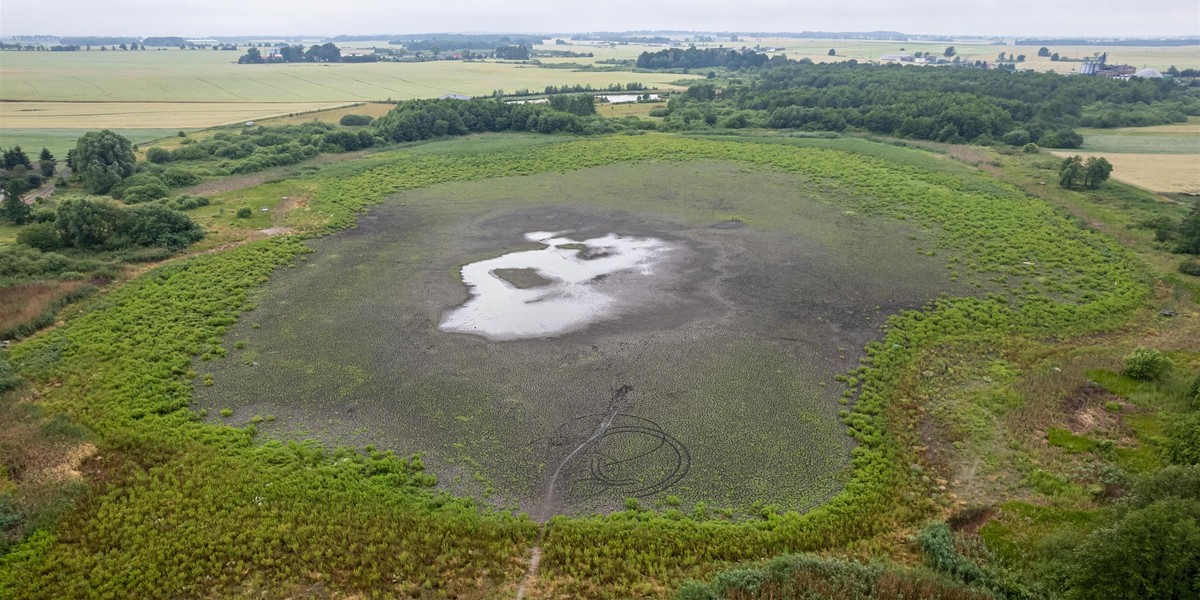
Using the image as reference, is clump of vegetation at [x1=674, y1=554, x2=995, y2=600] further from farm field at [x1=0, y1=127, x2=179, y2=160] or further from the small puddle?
farm field at [x1=0, y1=127, x2=179, y2=160]

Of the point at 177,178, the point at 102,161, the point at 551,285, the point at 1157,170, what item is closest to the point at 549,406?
the point at 551,285

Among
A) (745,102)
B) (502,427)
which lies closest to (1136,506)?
(502,427)

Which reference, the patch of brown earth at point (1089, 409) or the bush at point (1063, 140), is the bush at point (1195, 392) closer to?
the patch of brown earth at point (1089, 409)

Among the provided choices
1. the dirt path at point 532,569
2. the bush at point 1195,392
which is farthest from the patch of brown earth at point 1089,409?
the dirt path at point 532,569

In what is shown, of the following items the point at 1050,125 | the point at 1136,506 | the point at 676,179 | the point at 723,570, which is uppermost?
the point at 1050,125

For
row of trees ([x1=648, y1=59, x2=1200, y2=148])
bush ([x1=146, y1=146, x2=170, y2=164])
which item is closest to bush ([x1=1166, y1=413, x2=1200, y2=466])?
row of trees ([x1=648, y1=59, x2=1200, y2=148])

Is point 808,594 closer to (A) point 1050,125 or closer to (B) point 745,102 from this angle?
(A) point 1050,125
